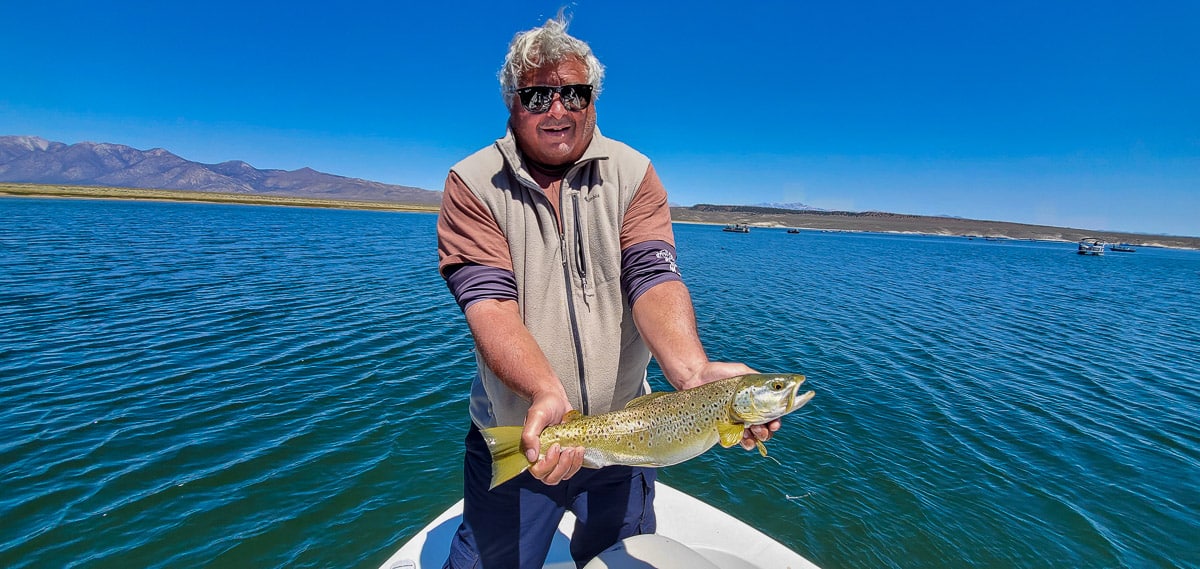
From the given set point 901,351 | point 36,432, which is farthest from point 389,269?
point 901,351

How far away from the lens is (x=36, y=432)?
7.76 meters

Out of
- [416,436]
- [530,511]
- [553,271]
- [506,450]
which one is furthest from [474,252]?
[416,436]

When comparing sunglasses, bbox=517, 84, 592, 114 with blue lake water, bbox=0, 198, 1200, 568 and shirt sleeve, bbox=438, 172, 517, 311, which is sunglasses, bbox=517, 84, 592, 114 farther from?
blue lake water, bbox=0, 198, 1200, 568

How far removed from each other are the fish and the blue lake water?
199 inches

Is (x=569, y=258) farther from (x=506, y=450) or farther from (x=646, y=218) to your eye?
(x=506, y=450)

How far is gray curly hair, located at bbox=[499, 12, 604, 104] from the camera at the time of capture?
2.45 meters

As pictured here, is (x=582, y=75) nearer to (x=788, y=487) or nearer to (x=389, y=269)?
(x=788, y=487)

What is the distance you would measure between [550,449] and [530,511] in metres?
0.71

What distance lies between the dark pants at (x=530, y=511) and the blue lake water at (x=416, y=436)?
4154 millimetres

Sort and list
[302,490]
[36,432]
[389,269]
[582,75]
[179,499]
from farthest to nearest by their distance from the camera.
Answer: [389,269] → [36,432] → [302,490] → [179,499] → [582,75]

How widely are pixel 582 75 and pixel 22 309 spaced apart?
20.5 meters

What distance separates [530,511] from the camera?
9.16ft

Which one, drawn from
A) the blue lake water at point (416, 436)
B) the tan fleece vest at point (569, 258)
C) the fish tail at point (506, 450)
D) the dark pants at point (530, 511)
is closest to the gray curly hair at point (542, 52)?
the tan fleece vest at point (569, 258)

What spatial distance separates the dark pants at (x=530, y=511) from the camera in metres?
2.77
